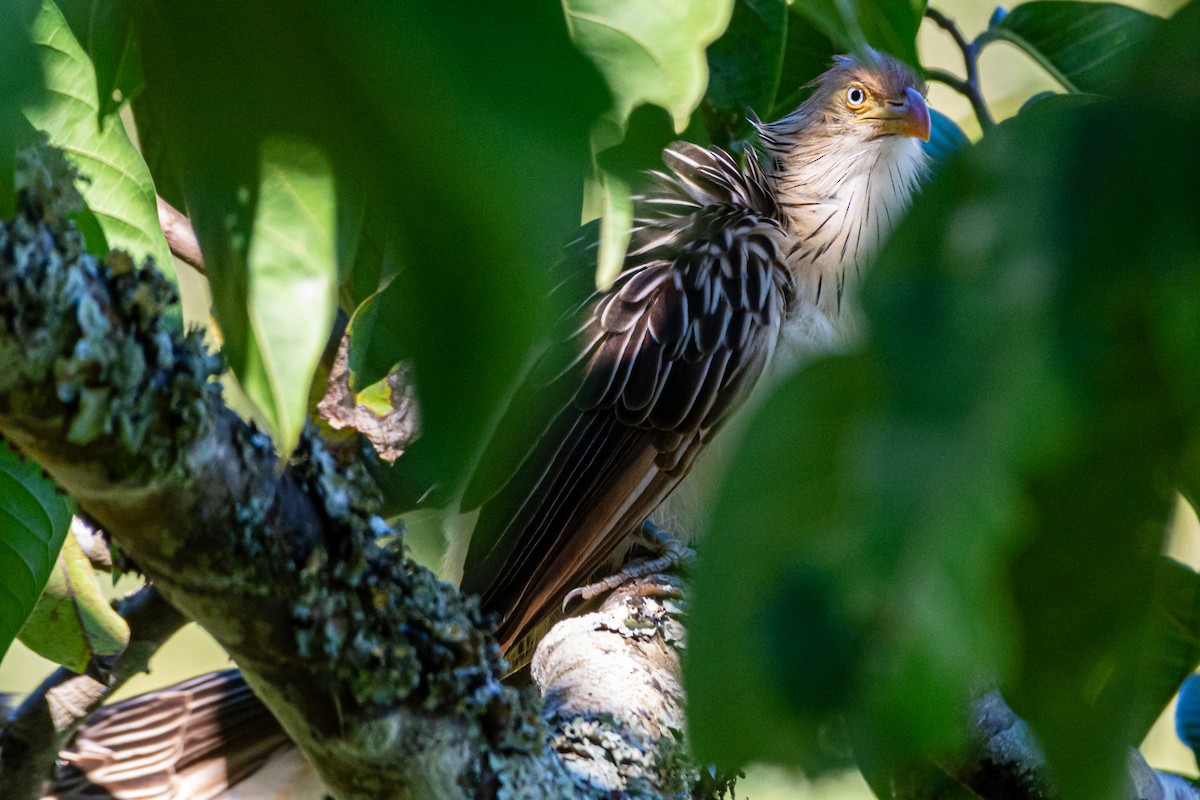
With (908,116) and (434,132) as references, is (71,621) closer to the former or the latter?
(434,132)

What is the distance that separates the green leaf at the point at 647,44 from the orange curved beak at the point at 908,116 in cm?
236

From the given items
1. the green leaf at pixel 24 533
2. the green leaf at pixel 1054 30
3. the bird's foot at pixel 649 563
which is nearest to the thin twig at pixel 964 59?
the green leaf at pixel 1054 30

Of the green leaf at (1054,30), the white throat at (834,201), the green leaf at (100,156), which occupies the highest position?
the green leaf at (100,156)

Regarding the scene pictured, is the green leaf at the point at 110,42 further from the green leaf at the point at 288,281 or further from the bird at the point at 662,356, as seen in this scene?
the bird at the point at 662,356

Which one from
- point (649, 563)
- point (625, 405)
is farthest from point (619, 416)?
point (649, 563)

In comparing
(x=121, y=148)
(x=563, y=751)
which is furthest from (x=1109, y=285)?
(x=563, y=751)

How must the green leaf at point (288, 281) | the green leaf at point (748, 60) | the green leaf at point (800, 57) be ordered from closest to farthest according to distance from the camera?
the green leaf at point (288, 281)
the green leaf at point (748, 60)
the green leaf at point (800, 57)

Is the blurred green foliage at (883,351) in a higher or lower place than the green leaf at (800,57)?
higher

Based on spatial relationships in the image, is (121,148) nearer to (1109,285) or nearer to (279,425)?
(279,425)

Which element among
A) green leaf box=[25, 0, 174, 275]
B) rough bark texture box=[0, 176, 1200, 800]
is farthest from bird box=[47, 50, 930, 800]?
green leaf box=[25, 0, 174, 275]

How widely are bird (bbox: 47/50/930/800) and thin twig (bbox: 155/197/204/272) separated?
0.66m

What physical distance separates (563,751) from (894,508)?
145 centimetres

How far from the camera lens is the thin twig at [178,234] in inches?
73.7

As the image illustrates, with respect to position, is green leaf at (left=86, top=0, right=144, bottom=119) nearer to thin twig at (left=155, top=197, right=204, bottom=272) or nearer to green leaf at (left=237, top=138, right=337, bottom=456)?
green leaf at (left=237, top=138, right=337, bottom=456)
